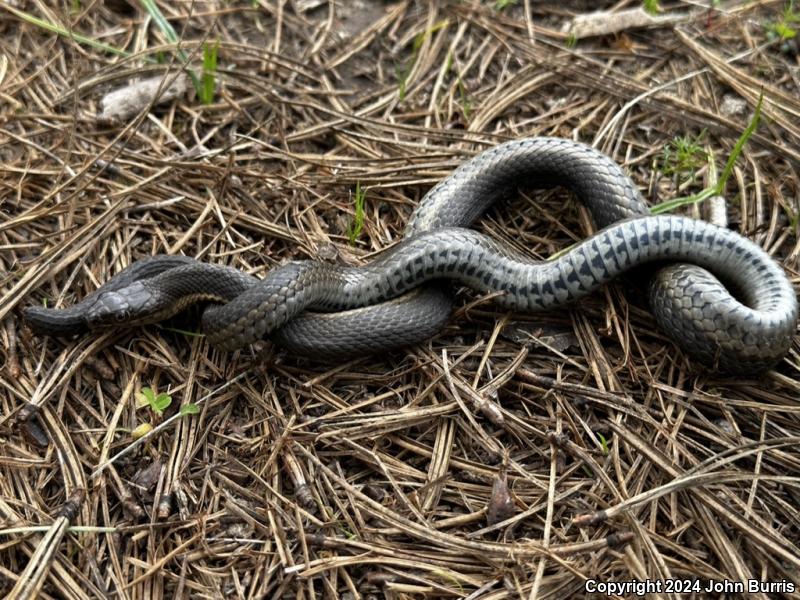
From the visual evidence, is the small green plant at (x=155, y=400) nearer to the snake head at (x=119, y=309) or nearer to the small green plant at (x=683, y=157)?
the snake head at (x=119, y=309)

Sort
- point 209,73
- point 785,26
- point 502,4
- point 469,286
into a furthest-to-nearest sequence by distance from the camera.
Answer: point 502,4, point 785,26, point 209,73, point 469,286

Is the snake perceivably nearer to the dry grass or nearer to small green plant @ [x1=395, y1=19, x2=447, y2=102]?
the dry grass

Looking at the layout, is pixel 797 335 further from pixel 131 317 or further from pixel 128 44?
pixel 128 44

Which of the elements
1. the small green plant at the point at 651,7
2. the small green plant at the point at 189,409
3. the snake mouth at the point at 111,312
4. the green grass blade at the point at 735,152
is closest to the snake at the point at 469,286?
the snake mouth at the point at 111,312

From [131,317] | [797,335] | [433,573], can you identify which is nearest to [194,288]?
[131,317]

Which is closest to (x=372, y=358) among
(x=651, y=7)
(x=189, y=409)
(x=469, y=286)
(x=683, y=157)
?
(x=469, y=286)

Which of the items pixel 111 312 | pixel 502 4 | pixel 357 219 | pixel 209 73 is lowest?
pixel 111 312

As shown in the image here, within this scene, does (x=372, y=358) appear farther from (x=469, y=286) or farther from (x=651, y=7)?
(x=651, y=7)
